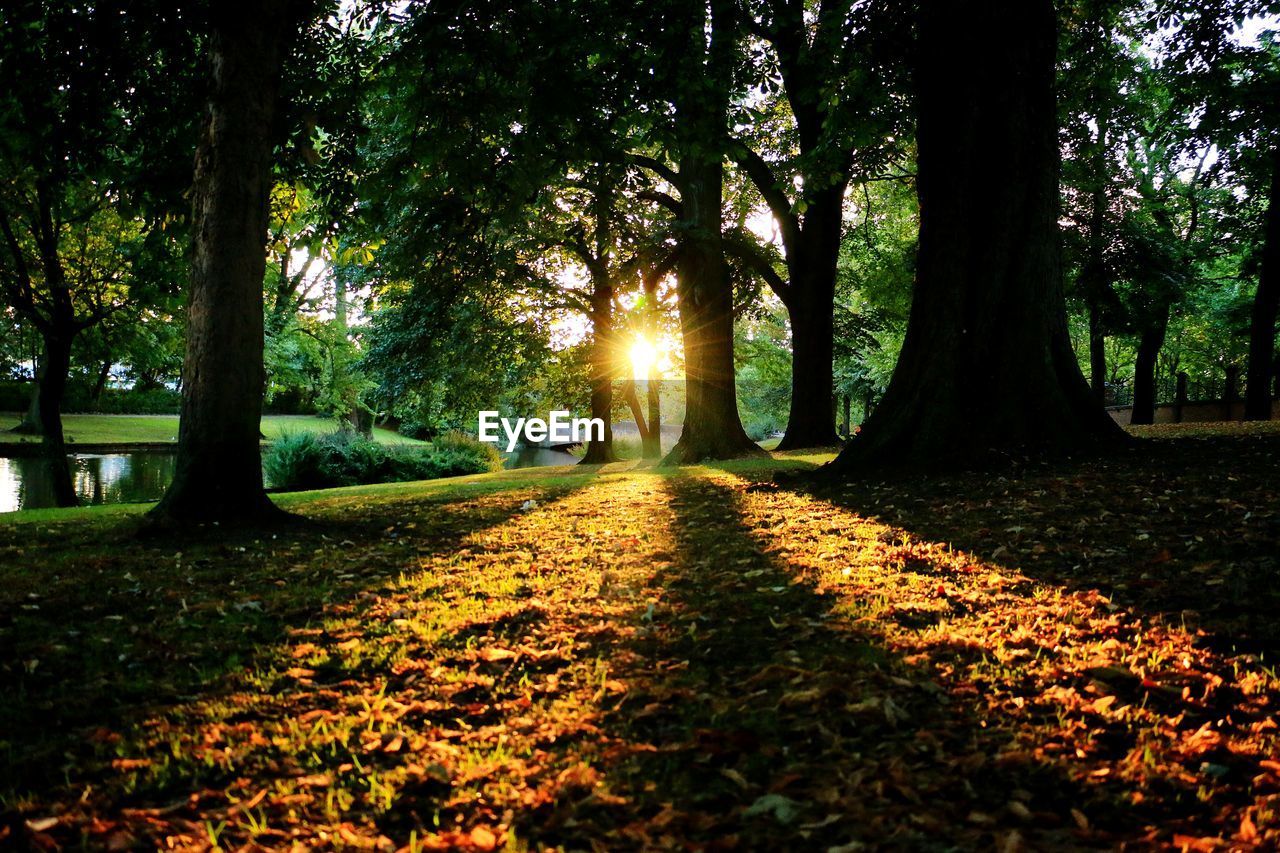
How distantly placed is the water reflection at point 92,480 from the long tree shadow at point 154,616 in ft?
36.0

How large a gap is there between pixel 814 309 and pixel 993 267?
8.36m

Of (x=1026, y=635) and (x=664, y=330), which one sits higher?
(x=664, y=330)

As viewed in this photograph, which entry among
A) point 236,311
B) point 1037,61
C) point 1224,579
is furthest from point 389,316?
point 1224,579

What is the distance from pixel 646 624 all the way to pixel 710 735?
4.18 ft

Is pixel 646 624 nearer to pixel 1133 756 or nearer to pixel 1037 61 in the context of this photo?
pixel 1133 756

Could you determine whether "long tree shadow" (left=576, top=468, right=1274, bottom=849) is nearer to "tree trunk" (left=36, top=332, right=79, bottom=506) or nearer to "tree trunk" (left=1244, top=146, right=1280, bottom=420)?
"tree trunk" (left=36, top=332, right=79, bottom=506)

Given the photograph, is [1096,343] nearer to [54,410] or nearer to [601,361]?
[601,361]

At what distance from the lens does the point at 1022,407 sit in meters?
7.89

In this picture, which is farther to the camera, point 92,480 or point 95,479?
point 95,479

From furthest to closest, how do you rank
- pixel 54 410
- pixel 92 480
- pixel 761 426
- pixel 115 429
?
pixel 761 426 → pixel 115 429 → pixel 92 480 → pixel 54 410

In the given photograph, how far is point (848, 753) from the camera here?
2.37 meters

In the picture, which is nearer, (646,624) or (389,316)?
(646,624)

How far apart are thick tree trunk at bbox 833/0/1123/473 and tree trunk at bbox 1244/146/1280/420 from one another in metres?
12.8

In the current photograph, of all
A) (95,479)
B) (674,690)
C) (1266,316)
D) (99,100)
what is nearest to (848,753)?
(674,690)
